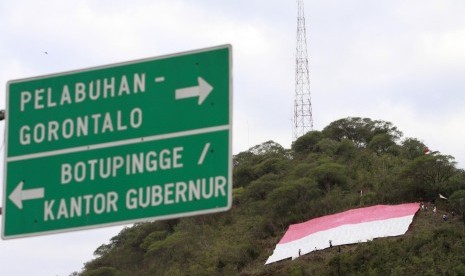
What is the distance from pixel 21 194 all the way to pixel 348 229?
3272 cm

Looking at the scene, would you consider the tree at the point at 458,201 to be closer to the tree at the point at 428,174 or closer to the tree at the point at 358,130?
the tree at the point at 428,174

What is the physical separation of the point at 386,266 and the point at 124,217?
28.7m

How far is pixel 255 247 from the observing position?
133ft

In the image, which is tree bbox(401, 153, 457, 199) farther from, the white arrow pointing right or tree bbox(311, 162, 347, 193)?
the white arrow pointing right

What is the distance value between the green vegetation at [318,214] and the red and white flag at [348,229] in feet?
2.01

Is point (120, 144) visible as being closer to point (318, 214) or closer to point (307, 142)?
point (318, 214)

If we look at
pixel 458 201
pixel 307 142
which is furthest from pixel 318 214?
pixel 307 142

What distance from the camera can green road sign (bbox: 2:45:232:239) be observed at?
5434 millimetres

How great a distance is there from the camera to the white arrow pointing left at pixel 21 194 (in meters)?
5.81

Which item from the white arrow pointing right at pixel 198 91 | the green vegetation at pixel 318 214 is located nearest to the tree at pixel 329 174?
the green vegetation at pixel 318 214

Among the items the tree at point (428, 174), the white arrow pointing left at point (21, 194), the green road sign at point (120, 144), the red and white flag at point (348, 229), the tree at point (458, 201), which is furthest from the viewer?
the tree at point (428, 174)

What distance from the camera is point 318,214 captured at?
137 feet

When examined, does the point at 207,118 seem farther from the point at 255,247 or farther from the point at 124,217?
the point at 255,247


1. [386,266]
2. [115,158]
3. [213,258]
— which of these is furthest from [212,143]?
[213,258]
